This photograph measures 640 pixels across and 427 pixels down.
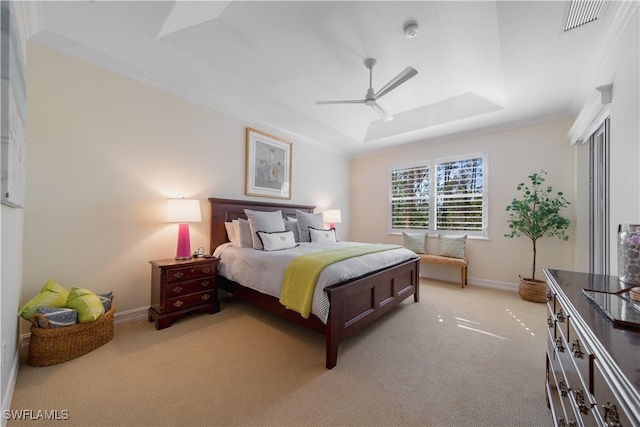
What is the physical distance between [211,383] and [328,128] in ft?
12.6

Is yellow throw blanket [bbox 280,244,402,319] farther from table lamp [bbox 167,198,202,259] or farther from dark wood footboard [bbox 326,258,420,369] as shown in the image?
table lamp [bbox 167,198,202,259]

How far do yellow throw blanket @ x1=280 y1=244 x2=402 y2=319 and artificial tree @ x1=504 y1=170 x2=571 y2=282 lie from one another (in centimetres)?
300

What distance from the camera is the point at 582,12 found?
6.46ft

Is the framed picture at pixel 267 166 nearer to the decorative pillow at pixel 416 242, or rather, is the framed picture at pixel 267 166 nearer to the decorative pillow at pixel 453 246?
the decorative pillow at pixel 416 242

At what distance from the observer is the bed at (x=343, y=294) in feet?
6.28

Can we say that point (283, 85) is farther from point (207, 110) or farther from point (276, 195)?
point (276, 195)

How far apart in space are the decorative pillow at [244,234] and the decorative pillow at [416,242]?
307cm

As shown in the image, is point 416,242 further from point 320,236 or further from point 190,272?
point 190,272

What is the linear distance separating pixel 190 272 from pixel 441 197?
4.37m

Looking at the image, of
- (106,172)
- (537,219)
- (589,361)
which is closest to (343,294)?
(589,361)

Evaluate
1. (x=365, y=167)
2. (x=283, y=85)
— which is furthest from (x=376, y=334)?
(x=365, y=167)

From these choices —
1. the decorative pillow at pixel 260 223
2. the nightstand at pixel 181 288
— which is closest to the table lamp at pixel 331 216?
the decorative pillow at pixel 260 223

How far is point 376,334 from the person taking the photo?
7.96 feet

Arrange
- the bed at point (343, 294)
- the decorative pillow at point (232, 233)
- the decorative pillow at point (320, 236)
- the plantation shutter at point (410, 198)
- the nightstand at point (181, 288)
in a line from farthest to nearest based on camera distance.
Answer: the plantation shutter at point (410, 198) < the decorative pillow at point (320, 236) < the decorative pillow at point (232, 233) < the nightstand at point (181, 288) < the bed at point (343, 294)
